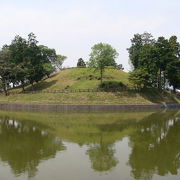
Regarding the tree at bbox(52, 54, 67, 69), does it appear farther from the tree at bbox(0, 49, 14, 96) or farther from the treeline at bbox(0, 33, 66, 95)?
the tree at bbox(0, 49, 14, 96)

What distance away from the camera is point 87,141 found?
24.3 metres

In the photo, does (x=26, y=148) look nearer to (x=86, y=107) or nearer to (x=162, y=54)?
(x=86, y=107)

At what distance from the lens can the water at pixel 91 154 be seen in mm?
14773

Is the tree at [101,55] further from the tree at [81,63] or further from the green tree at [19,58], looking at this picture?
the tree at [81,63]

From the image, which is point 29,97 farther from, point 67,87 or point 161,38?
point 161,38

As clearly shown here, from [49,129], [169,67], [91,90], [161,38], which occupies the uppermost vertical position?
[161,38]

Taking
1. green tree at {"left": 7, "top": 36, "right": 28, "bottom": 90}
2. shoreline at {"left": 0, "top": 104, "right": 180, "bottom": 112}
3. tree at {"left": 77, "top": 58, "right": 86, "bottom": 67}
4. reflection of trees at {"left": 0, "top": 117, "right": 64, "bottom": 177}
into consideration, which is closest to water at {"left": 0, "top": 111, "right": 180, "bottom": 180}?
reflection of trees at {"left": 0, "top": 117, "right": 64, "bottom": 177}

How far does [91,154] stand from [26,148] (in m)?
5.67

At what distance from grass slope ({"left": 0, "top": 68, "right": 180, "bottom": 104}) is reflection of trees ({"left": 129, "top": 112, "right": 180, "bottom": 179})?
91.6ft

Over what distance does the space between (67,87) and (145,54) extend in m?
21.5

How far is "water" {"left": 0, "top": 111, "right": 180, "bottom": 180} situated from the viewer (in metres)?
14.8

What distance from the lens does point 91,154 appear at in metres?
19.3

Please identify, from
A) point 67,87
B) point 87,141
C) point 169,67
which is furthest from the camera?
point 67,87

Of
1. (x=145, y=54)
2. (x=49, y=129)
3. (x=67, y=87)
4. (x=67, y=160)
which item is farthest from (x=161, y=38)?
(x=67, y=160)
